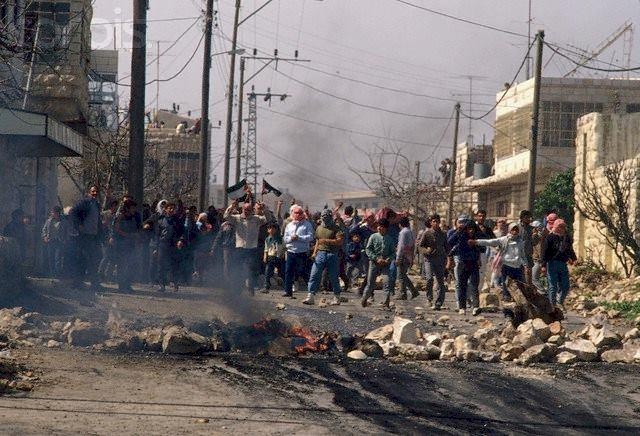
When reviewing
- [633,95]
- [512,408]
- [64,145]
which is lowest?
[512,408]

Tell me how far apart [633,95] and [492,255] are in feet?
72.7

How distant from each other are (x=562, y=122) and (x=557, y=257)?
2583cm

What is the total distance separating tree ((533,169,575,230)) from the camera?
38.9 meters

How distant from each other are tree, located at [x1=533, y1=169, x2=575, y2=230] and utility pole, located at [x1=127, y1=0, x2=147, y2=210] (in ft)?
74.3

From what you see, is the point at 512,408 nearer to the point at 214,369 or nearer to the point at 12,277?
the point at 214,369

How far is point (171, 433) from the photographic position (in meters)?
7.77

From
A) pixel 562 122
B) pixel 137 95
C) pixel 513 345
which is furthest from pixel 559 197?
pixel 513 345

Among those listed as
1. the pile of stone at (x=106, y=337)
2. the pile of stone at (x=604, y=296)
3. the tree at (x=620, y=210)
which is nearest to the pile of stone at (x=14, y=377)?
the pile of stone at (x=106, y=337)

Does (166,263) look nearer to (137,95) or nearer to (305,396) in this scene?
(137,95)

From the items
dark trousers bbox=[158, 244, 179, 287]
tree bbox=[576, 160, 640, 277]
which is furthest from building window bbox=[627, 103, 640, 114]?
dark trousers bbox=[158, 244, 179, 287]

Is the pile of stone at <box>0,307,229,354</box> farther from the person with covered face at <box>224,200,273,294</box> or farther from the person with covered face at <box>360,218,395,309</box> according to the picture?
the person with covered face at <box>224,200,273,294</box>

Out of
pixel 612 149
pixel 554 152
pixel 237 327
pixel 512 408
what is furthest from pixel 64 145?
pixel 554 152

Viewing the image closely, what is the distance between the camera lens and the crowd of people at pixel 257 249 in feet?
59.4

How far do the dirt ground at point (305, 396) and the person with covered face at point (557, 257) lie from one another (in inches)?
255
